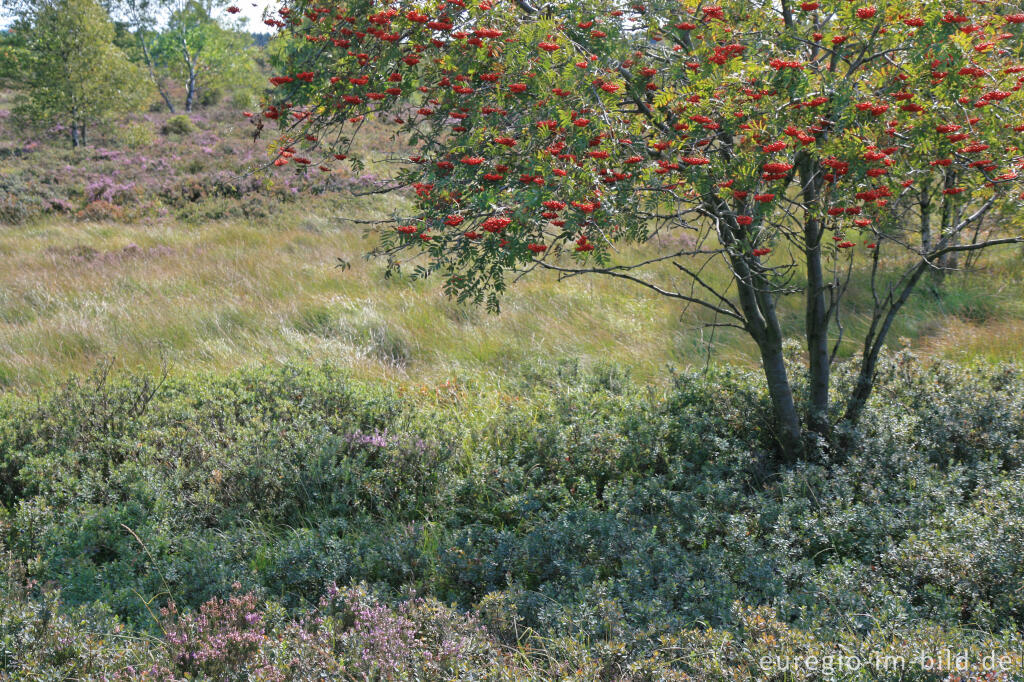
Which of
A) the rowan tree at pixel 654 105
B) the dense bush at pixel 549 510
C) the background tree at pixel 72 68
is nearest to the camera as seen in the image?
the dense bush at pixel 549 510

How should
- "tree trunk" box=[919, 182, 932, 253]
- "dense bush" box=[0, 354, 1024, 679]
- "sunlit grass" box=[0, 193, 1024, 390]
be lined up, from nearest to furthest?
"dense bush" box=[0, 354, 1024, 679] → "tree trunk" box=[919, 182, 932, 253] → "sunlit grass" box=[0, 193, 1024, 390]

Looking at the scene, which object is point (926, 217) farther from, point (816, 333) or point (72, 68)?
point (72, 68)

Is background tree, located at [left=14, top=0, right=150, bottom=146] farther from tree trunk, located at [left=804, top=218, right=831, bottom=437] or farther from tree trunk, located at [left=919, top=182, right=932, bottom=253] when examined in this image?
tree trunk, located at [left=919, top=182, right=932, bottom=253]

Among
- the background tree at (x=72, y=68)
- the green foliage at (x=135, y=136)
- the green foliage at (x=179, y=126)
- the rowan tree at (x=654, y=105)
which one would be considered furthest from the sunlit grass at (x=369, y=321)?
the green foliage at (x=179, y=126)

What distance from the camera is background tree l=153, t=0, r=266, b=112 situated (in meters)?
31.9

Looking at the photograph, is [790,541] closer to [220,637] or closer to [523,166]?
[523,166]

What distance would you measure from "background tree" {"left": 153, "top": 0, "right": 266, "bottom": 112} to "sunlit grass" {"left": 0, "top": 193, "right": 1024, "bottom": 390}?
2659 centimetres

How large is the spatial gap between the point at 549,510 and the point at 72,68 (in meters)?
23.5

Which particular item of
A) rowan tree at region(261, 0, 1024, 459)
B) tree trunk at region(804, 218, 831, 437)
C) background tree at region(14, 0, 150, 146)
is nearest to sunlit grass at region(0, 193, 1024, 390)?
tree trunk at region(804, 218, 831, 437)

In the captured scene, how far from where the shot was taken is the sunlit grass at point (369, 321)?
6.12 m

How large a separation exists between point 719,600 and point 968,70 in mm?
2371

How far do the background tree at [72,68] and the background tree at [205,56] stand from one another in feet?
31.6

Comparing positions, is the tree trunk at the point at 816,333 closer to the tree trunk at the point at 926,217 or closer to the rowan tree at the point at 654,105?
the rowan tree at the point at 654,105

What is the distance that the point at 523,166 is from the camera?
3174 mm
